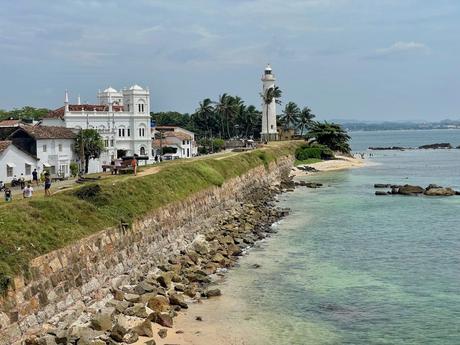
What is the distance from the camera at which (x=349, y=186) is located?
239ft

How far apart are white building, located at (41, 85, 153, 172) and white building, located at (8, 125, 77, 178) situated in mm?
9321

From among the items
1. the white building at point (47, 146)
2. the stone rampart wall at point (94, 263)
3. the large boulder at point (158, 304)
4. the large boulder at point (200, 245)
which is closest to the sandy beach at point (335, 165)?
the white building at point (47, 146)

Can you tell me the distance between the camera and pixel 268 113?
11231cm

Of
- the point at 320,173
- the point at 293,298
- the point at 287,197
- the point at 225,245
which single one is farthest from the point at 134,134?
the point at 293,298

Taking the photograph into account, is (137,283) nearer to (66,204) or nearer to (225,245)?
(66,204)

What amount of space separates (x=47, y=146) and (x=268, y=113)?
6319 centimetres

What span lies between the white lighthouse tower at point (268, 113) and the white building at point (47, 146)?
5924 centimetres

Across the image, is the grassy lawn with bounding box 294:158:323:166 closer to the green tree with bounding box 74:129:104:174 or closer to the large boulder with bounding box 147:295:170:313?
the green tree with bounding box 74:129:104:174

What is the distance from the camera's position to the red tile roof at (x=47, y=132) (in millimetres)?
53781

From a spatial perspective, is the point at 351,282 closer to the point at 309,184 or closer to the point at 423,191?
the point at 423,191

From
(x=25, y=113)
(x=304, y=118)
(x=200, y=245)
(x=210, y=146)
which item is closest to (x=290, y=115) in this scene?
(x=304, y=118)

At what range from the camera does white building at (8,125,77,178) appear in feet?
175

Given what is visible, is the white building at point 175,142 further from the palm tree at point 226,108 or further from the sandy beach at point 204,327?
the sandy beach at point 204,327

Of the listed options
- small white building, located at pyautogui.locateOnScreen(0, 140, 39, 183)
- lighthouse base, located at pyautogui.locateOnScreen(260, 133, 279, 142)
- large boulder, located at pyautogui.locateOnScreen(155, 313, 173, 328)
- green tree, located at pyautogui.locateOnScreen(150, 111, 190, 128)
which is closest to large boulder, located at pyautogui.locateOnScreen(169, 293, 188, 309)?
large boulder, located at pyautogui.locateOnScreen(155, 313, 173, 328)
